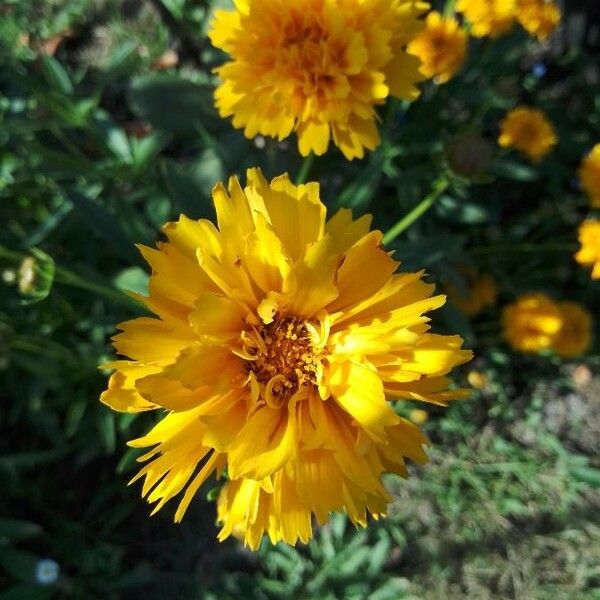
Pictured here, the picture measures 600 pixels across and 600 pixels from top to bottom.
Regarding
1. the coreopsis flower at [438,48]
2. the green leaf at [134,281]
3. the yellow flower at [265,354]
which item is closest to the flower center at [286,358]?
the yellow flower at [265,354]

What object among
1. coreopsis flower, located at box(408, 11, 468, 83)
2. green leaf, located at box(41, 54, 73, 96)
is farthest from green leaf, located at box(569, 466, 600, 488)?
green leaf, located at box(41, 54, 73, 96)

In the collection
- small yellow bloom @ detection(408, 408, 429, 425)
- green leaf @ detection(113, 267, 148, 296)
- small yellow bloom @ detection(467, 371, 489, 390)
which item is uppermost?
small yellow bloom @ detection(467, 371, 489, 390)

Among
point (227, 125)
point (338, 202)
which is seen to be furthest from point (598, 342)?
point (227, 125)

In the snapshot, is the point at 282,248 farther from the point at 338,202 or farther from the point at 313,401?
the point at 338,202

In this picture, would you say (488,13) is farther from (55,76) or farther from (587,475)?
(587,475)

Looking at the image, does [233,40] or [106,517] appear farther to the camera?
[106,517]

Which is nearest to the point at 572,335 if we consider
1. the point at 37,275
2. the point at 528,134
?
the point at 528,134

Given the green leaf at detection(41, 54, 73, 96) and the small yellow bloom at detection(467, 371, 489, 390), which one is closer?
the green leaf at detection(41, 54, 73, 96)

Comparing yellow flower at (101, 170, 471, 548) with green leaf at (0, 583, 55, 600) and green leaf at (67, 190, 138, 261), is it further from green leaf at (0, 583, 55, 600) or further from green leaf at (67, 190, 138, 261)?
green leaf at (0, 583, 55, 600)
